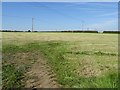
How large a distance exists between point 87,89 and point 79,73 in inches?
185

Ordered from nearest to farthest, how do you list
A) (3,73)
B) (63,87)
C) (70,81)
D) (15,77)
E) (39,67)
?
(63,87) < (70,81) < (15,77) < (3,73) < (39,67)

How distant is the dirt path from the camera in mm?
11614

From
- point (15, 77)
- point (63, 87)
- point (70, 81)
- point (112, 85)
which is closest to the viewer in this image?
point (112, 85)

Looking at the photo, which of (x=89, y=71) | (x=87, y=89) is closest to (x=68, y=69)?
(x=89, y=71)

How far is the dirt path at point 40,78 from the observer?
11614 mm

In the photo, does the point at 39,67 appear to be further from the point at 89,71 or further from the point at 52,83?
the point at 52,83

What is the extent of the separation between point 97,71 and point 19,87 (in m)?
3.82

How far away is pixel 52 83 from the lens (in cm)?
1176

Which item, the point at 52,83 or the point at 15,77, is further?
the point at 15,77

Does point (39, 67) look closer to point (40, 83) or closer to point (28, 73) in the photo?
point (28, 73)

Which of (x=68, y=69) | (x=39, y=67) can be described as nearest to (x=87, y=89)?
(x=68, y=69)

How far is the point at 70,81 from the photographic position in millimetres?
11555

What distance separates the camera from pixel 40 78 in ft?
43.1

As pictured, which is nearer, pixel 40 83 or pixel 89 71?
pixel 40 83
